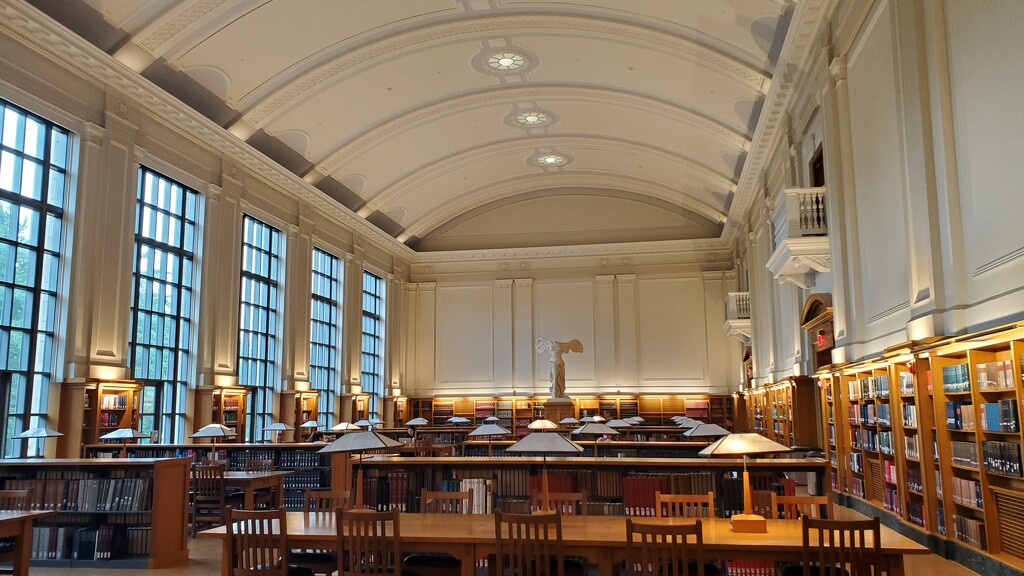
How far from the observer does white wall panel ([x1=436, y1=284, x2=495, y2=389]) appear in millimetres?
24578

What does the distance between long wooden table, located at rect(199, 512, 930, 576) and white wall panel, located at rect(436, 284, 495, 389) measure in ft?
61.4

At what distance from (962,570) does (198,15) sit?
1154cm

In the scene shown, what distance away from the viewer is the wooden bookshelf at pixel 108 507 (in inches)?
313

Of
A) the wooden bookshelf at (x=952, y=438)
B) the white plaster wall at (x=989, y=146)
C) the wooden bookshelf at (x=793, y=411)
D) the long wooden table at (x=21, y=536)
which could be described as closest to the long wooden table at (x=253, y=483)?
the long wooden table at (x=21, y=536)

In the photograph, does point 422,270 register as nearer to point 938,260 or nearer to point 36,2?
point 36,2

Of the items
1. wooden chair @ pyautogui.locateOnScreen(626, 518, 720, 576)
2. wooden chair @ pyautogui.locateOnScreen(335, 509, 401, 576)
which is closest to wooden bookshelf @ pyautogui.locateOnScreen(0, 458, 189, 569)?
wooden chair @ pyautogui.locateOnScreen(335, 509, 401, 576)

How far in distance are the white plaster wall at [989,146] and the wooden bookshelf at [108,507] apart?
24.4ft

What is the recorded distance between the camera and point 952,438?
6.31 m

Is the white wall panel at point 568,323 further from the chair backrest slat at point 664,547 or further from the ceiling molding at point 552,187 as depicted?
the chair backrest slat at point 664,547

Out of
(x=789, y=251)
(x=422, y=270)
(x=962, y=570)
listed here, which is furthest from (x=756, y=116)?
(x=422, y=270)

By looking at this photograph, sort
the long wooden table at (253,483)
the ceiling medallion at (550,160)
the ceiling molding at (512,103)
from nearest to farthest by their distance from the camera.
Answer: the long wooden table at (253,483)
the ceiling molding at (512,103)
the ceiling medallion at (550,160)

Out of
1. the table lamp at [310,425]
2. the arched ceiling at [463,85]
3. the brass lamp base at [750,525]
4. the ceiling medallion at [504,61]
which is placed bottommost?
the brass lamp base at [750,525]

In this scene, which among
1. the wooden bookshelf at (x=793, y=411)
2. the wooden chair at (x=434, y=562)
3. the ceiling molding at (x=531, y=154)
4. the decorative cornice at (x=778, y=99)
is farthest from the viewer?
the ceiling molding at (x=531, y=154)

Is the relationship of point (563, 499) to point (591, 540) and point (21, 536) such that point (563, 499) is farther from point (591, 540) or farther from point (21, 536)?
point (21, 536)
